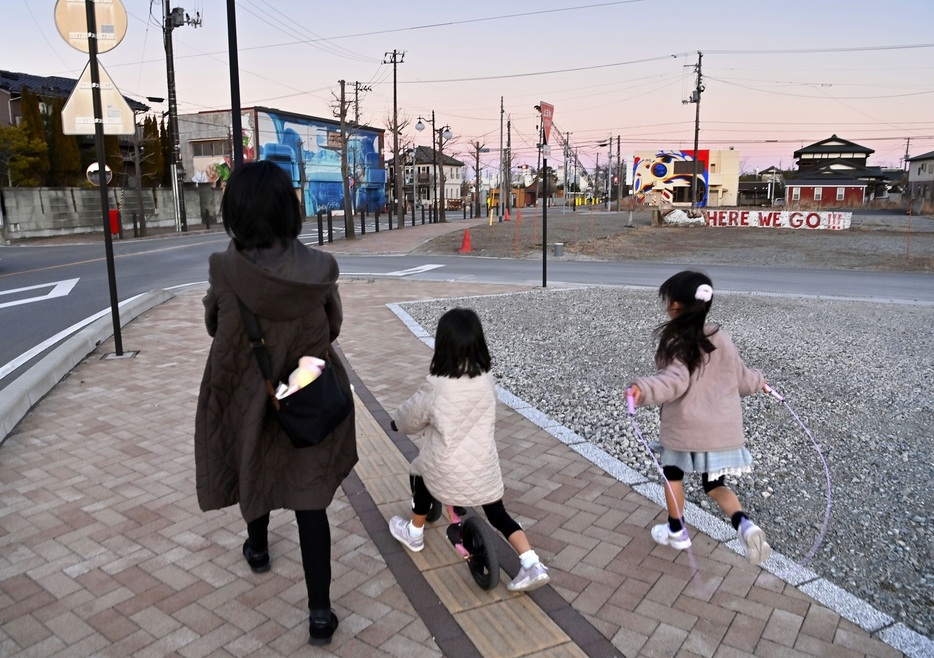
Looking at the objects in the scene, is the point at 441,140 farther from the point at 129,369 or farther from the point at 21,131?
the point at 129,369

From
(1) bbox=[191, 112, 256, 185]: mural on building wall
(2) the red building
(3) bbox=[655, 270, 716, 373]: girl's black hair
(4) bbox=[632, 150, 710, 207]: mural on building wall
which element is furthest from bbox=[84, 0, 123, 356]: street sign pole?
(2) the red building

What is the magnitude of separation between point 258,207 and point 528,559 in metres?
1.75

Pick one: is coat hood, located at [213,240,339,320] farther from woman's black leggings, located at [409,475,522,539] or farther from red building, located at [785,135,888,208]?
red building, located at [785,135,888,208]

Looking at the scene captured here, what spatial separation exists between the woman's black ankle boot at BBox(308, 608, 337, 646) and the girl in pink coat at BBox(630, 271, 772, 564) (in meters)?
1.48

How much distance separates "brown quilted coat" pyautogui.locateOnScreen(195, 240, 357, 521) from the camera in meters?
2.33

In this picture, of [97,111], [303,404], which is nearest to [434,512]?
[303,404]

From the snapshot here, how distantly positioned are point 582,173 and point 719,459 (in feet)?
428

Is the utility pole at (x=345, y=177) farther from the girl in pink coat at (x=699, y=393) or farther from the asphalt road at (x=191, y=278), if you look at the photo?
the girl in pink coat at (x=699, y=393)

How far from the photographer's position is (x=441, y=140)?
5069 cm

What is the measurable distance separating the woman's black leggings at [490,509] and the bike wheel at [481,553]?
2.2 inches

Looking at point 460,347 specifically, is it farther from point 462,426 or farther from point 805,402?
point 805,402

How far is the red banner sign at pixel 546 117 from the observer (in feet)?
35.9

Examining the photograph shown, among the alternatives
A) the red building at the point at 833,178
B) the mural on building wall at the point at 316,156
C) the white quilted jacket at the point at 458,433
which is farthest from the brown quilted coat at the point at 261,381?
the red building at the point at 833,178

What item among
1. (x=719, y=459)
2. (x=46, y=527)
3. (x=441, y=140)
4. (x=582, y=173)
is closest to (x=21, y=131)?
(x=441, y=140)
